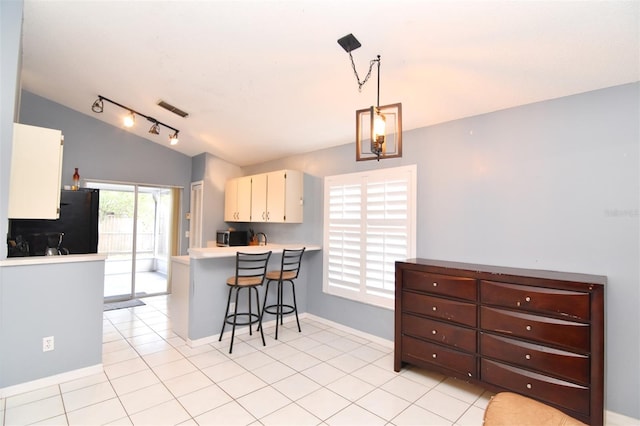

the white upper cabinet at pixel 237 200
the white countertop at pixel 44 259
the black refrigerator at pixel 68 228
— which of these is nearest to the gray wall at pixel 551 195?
the white upper cabinet at pixel 237 200

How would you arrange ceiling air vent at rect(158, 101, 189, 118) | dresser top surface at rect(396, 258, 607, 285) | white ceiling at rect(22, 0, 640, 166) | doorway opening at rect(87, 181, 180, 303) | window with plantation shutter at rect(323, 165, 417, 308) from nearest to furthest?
white ceiling at rect(22, 0, 640, 166), dresser top surface at rect(396, 258, 607, 285), window with plantation shutter at rect(323, 165, 417, 308), ceiling air vent at rect(158, 101, 189, 118), doorway opening at rect(87, 181, 180, 303)

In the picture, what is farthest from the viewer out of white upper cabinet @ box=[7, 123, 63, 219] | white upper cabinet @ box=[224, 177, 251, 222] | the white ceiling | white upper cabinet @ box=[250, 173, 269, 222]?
white upper cabinet @ box=[224, 177, 251, 222]

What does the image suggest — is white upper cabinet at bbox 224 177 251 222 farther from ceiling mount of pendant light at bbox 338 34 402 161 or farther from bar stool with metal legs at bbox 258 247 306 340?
ceiling mount of pendant light at bbox 338 34 402 161

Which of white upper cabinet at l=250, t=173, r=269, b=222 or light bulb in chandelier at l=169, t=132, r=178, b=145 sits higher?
light bulb in chandelier at l=169, t=132, r=178, b=145

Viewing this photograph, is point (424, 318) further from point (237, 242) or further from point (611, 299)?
point (237, 242)

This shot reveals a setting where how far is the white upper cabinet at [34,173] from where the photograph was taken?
2490mm

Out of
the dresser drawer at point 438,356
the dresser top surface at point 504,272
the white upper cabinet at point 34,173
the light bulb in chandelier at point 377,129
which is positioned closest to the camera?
the light bulb in chandelier at point 377,129

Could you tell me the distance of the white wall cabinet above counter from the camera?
454 cm

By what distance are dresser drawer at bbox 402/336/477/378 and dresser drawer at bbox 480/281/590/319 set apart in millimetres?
536

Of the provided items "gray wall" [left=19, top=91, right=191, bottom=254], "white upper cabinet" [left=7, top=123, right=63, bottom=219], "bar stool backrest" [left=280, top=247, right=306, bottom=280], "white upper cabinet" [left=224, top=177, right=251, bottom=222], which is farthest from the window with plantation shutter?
"gray wall" [left=19, top=91, right=191, bottom=254]

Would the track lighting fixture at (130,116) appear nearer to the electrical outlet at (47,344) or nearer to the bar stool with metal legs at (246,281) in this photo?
the bar stool with metal legs at (246,281)

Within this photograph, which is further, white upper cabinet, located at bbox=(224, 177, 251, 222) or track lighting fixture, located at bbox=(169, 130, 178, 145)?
white upper cabinet, located at bbox=(224, 177, 251, 222)

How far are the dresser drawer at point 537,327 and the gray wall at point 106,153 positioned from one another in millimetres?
5440

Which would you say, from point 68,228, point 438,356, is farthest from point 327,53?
point 68,228
